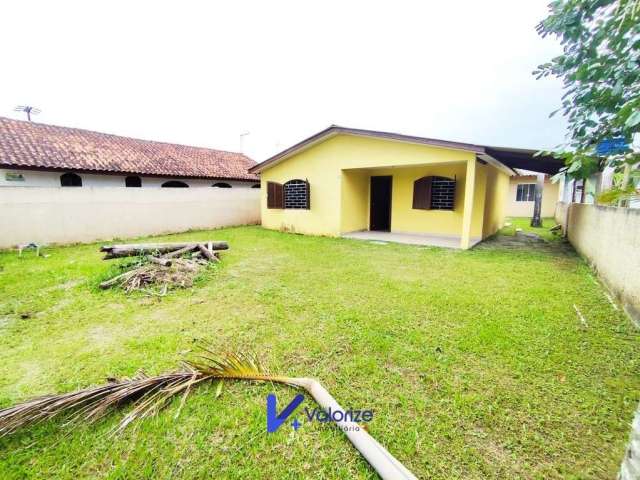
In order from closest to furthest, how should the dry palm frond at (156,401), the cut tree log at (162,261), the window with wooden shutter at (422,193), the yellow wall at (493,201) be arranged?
1. the dry palm frond at (156,401)
2. the cut tree log at (162,261)
3. the window with wooden shutter at (422,193)
4. the yellow wall at (493,201)

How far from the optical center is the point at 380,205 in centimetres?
1087

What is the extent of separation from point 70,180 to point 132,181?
200 cm

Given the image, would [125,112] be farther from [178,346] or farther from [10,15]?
[178,346]

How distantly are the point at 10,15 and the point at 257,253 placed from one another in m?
8.23

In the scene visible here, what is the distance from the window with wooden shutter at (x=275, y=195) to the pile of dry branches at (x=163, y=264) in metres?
4.51

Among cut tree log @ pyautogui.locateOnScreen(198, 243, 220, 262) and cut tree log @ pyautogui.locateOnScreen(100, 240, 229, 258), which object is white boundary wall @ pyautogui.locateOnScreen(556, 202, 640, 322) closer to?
cut tree log @ pyautogui.locateOnScreen(198, 243, 220, 262)

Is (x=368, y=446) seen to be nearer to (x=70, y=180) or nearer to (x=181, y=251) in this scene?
(x=181, y=251)

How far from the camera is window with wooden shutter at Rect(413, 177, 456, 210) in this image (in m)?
8.95

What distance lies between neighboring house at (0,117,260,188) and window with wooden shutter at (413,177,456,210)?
9.86m

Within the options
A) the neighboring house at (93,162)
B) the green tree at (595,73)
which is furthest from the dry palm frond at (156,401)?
the neighboring house at (93,162)

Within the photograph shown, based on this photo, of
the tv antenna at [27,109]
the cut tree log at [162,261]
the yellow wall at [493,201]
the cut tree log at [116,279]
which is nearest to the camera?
the cut tree log at [116,279]

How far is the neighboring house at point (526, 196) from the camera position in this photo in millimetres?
15866

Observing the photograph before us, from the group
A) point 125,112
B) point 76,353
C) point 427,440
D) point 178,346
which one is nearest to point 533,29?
point 427,440

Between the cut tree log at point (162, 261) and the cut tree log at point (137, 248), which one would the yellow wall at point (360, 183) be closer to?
the cut tree log at point (137, 248)
